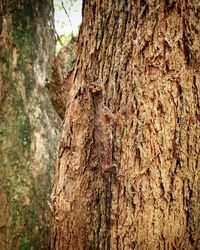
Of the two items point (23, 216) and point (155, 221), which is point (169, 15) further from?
point (23, 216)

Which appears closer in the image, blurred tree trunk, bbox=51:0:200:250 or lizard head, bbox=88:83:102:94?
blurred tree trunk, bbox=51:0:200:250

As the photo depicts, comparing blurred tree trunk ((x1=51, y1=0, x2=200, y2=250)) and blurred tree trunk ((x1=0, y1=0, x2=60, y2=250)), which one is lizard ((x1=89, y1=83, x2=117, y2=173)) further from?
blurred tree trunk ((x1=0, y1=0, x2=60, y2=250))

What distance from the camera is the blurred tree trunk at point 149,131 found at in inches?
93.6

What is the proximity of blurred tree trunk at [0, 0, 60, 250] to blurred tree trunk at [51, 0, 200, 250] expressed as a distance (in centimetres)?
147

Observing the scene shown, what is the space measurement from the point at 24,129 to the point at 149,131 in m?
2.16

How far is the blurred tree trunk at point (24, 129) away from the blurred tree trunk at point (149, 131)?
1.47 m

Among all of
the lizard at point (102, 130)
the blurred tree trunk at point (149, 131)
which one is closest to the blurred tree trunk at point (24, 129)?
the blurred tree trunk at point (149, 131)

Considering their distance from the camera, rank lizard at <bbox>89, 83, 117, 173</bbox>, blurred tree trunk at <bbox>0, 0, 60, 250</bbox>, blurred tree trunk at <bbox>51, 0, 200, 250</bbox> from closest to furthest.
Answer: blurred tree trunk at <bbox>51, 0, 200, 250</bbox>, lizard at <bbox>89, 83, 117, 173</bbox>, blurred tree trunk at <bbox>0, 0, 60, 250</bbox>

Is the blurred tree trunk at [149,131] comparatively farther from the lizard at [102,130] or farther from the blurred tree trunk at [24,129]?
the blurred tree trunk at [24,129]

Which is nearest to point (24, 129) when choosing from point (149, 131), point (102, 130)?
point (102, 130)

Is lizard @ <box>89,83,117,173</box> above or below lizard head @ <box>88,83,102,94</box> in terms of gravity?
below

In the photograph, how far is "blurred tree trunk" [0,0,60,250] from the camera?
397cm

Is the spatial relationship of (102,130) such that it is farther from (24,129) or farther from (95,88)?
(24,129)

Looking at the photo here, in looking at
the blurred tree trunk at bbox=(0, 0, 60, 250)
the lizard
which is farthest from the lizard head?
the blurred tree trunk at bbox=(0, 0, 60, 250)
